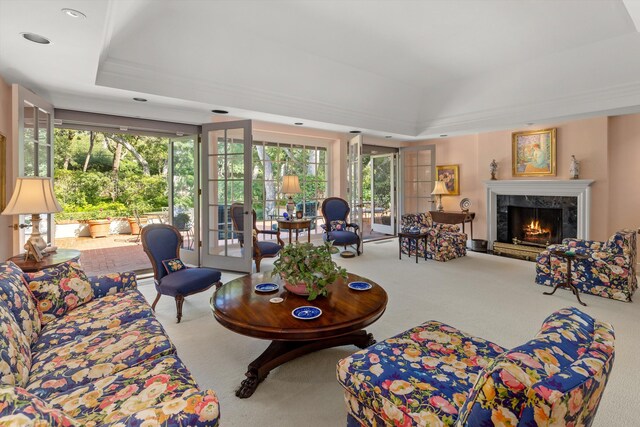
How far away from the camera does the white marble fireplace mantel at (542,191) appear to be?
5.54m

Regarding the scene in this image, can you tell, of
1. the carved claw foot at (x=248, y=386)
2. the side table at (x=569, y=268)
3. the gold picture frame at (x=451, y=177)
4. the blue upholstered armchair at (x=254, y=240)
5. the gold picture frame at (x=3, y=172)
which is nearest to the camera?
the carved claw foot at (x=248, y=386)

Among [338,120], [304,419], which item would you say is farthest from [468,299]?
[338,120]

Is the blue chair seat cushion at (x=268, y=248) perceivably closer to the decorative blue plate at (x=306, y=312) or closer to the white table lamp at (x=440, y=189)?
the decorative blue plate at (x=306, y=312)

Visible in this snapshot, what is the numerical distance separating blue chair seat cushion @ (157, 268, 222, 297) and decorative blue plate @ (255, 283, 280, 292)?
0.91 meters

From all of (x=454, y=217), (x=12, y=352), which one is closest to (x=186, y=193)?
(x=12, y=352)

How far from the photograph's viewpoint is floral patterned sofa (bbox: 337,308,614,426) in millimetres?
923

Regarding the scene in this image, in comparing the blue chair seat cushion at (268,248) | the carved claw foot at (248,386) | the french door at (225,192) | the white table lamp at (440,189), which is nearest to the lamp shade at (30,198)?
the carved claw foot at (248,386)

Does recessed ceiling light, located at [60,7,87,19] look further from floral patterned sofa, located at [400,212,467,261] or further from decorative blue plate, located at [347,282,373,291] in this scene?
floral patterned sofa, located at [400,212,467,261]

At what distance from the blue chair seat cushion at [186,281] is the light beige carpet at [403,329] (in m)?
0.31

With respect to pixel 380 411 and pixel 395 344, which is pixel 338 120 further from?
pixel 380 411

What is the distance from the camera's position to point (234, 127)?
4.96 meters

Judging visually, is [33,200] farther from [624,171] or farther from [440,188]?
[624,171]

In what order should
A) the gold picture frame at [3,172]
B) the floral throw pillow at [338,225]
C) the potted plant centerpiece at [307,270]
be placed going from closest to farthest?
the potted plant centerpiece at [307,270] < the gold picture frame at [3,172] < the floral throw pillow at [338,225]

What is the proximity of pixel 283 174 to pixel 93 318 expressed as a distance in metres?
5.08
